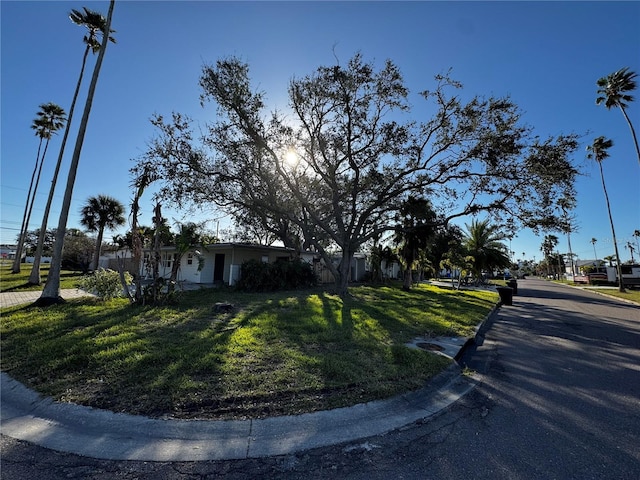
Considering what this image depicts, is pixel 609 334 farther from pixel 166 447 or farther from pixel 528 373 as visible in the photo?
pixel 166 447

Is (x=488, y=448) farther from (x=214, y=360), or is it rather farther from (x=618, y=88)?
(x=618, y=88)

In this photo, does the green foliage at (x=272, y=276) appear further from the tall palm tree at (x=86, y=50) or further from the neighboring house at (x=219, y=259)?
the tall palm tree at (x=86, y=50)

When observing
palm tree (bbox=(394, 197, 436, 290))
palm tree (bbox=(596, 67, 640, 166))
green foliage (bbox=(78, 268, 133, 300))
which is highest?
palm tree (bbox=(596, 67, 640, 166))

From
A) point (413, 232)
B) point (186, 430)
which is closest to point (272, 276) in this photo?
point (413, 232)

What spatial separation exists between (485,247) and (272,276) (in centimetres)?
2365

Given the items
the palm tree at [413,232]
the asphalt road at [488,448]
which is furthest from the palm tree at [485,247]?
the asphalt road at [488,448]

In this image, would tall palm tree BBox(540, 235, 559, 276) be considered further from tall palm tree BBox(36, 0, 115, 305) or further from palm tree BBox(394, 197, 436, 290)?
tall palm tree BBox(36, 0, 115, 305)

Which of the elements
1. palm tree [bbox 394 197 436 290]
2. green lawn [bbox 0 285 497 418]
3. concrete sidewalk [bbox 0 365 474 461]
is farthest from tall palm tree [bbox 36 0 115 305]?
palm tree [bbox 394 197 436 290]

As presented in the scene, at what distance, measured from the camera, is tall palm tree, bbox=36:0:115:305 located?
10414mm

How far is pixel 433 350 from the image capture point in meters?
5.98

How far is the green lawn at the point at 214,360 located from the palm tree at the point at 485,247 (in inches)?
941

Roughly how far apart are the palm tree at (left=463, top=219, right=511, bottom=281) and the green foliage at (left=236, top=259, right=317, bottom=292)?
1935 cm

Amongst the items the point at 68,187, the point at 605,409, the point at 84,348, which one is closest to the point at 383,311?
the point at 605,409

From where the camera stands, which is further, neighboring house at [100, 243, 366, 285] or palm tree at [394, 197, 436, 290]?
neighboring house at [100, 243, 366, 285]
